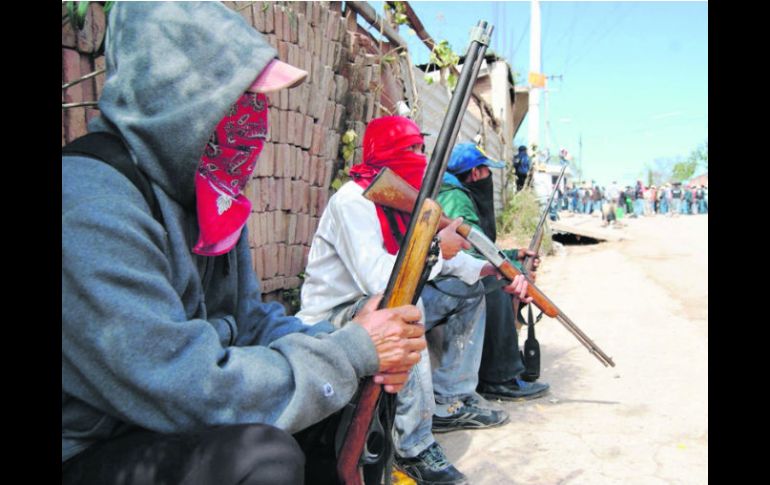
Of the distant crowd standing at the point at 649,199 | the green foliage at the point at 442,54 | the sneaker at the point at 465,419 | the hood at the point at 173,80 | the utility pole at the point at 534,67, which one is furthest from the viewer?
the distant crowd standing at the point at 649,199

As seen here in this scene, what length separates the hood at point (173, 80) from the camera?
1.35m

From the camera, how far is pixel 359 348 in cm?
148

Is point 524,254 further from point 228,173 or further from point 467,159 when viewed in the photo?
point 228,173

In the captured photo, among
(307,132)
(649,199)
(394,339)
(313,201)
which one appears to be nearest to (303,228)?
(313,201)

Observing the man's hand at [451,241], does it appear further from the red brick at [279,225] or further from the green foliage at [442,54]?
the green foliage at [442,54]

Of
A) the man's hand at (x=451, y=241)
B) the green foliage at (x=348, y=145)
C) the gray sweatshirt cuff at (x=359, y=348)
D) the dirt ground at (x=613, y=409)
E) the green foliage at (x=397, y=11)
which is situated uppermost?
the green foliage at (x=397, y=11)

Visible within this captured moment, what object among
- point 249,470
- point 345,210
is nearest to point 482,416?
point 345,210

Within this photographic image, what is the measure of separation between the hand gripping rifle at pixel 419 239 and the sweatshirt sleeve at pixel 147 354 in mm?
330

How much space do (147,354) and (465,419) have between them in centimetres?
236

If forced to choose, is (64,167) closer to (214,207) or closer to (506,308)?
(214,207)

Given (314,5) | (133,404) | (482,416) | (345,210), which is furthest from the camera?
(314,5)

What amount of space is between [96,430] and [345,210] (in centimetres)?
164

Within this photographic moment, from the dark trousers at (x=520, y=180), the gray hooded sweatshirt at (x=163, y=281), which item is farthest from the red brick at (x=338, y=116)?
the dark trousers at (x=520, y=180)
